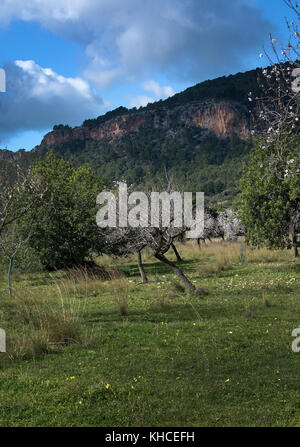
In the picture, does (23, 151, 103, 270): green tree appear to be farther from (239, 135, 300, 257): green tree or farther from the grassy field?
the grassy field

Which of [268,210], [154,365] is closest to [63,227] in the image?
[268,210]

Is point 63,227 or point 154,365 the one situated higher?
point 63,227

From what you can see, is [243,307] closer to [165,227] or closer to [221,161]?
[165,227]

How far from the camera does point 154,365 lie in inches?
269

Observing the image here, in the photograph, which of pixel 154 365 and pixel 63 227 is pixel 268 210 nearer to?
pixel 63 227

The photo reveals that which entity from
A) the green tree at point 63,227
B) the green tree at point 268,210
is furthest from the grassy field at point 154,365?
the green tree at point 63,227

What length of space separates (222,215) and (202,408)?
5564cm

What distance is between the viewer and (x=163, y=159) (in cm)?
11306

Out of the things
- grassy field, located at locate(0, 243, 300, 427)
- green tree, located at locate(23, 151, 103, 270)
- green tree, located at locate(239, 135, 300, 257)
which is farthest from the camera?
green tree, located at locate(23, 151, 103, 270)

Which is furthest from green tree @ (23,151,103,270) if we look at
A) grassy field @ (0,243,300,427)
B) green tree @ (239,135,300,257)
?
grassy field @ (0,243,300,427)

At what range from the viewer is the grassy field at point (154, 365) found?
5.05 meters

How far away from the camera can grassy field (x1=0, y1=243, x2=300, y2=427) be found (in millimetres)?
5055

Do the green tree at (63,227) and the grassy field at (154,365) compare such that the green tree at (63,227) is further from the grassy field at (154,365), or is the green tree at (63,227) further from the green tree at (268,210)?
the grassy field at (154,365)
